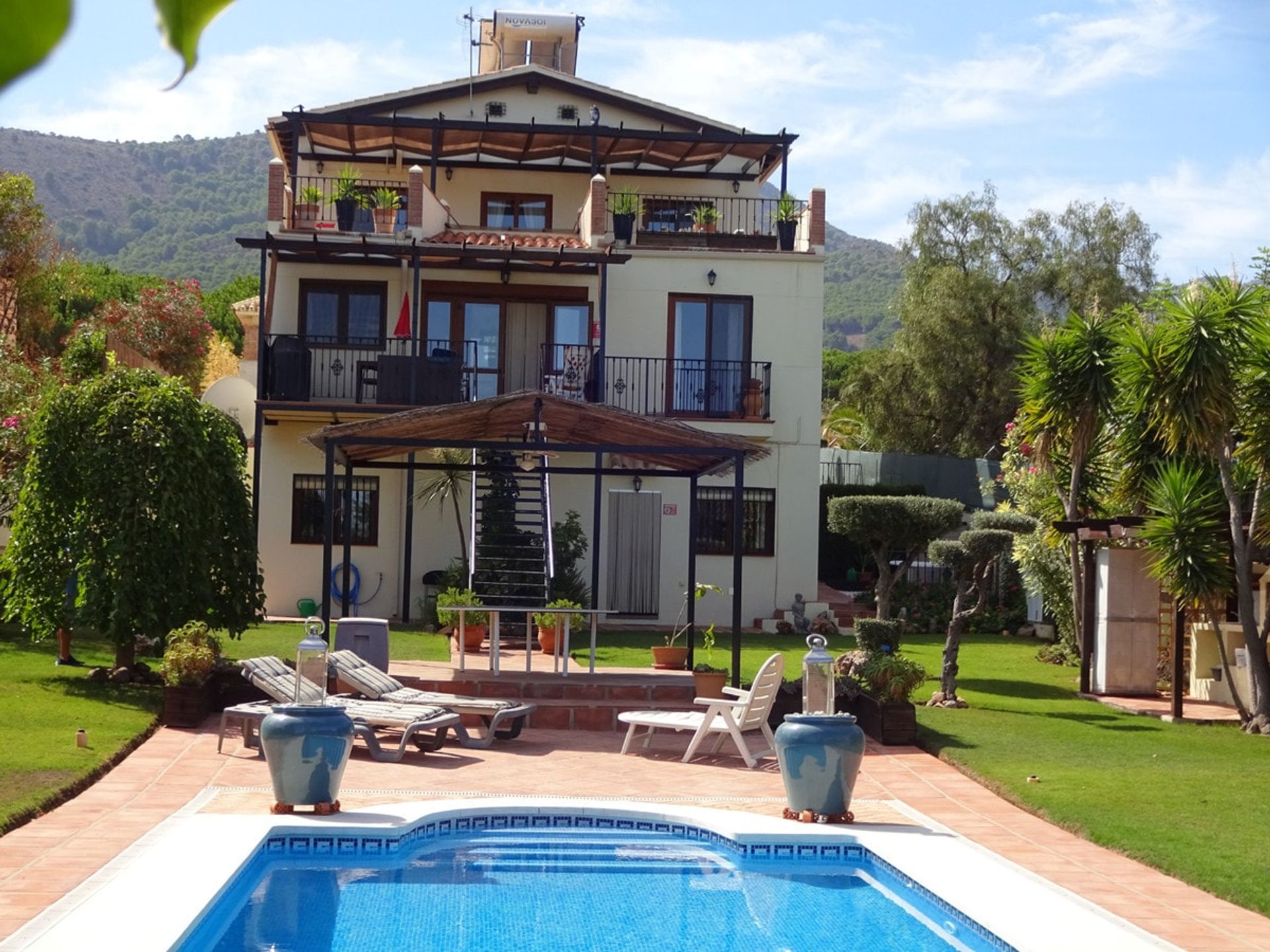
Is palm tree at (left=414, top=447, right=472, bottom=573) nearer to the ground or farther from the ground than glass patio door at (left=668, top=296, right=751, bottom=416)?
nearer to the ground

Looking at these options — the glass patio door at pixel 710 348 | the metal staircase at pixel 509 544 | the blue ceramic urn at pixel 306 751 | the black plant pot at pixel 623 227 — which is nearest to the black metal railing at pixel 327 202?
the black plant pot at pixel 623 227

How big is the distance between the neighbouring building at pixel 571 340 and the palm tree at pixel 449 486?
235 mm

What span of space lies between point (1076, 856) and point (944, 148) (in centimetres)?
432

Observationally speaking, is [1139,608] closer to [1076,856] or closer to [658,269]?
[1076,856]

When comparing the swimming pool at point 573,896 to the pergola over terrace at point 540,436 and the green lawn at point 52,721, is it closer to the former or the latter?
the green lawn at point 52,721

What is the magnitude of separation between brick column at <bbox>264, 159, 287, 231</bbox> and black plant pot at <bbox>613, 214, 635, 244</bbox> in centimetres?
537

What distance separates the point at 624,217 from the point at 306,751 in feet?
54.6

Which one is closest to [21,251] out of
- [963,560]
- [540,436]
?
[540,436]

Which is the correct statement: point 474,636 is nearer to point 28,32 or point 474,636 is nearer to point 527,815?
point 527,815

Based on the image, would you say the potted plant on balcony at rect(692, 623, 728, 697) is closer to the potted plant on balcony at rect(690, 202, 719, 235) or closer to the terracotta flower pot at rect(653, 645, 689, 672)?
the terracotta flower pot at rect(653, 645, 689, 672)

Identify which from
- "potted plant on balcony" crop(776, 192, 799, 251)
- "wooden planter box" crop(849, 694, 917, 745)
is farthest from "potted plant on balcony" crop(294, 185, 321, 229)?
"wooden planter box" crop(849, 694, 917, 745)

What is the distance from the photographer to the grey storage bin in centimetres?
1438

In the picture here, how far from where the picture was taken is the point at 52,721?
12.2 metres

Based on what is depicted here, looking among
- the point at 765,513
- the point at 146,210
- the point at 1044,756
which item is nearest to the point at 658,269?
the point at 765,513
